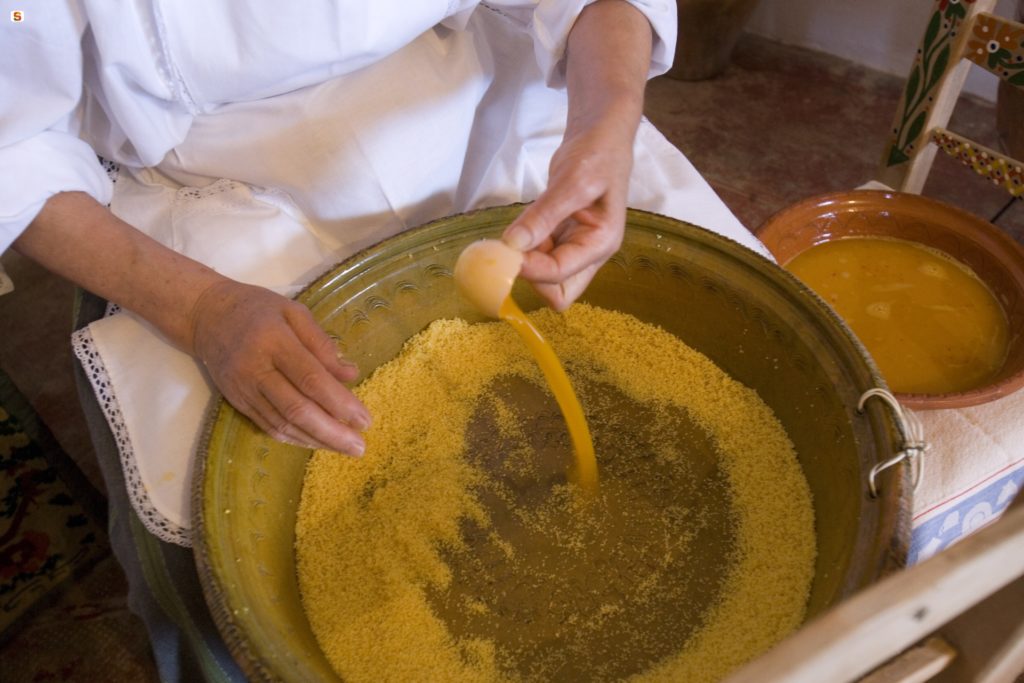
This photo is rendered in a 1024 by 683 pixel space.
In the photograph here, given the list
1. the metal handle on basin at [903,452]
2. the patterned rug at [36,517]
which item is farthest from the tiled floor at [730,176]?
the metal handle on basin at [903,452]

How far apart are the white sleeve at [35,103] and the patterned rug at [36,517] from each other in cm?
37

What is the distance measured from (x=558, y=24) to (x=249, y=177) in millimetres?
347

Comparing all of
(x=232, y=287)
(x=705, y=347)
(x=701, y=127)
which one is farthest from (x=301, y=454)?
(x=701, y=127)

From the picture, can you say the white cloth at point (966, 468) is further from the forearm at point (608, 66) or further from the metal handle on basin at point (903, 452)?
the forearm at point (608, 66)

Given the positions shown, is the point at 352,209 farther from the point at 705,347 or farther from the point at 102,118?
the point at 705,347

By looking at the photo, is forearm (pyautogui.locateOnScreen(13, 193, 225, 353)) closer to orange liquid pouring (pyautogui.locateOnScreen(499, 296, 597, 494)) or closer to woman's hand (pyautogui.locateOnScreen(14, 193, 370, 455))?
woman's hand (pyautogui.locateOnScreen(14, 193, 370, 455))

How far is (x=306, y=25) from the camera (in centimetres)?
70

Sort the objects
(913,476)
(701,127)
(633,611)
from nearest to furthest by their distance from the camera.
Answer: (913,476), (633,611), (701,127)

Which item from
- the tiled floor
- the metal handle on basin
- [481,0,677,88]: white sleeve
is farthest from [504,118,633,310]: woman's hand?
the tiled floor

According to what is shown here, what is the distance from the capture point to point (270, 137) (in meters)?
0.77

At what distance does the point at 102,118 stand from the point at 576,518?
1.97 ft

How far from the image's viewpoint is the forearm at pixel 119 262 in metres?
0.69

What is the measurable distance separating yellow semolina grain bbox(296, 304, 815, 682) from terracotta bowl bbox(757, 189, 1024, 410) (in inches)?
10.8

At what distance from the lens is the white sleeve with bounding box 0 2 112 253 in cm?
63
